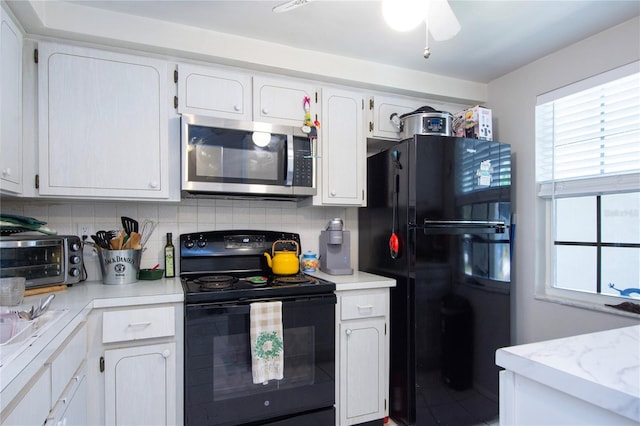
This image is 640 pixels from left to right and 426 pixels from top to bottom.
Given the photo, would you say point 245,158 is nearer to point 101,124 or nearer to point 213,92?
point 213,92

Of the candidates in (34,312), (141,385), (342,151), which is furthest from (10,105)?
(342,151)

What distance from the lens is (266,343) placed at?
1748 mm

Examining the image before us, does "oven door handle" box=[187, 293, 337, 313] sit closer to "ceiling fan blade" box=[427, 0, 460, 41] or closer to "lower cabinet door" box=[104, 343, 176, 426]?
"lower cabinet door" box=[104, 343, 176, 426]

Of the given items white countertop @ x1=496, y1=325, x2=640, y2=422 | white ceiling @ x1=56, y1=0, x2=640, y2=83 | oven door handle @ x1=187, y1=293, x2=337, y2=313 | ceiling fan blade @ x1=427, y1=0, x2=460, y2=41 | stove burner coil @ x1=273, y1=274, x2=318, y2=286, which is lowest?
oven door handle @ x1=187, y1=293, x2=337, y2=313

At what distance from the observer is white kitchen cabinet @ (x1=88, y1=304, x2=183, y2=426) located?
1.55m

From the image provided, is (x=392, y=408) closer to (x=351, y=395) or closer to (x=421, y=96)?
(x=351, y=395)

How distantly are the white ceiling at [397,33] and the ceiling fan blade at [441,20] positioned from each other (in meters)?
0.33

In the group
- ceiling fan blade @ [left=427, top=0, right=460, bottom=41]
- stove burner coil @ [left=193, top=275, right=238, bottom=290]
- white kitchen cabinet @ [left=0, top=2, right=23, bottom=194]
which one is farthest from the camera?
stove burner coil @ [left=193, top=275, right=238, bottom=290]

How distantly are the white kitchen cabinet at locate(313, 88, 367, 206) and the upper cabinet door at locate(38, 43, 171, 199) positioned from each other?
3.01ft

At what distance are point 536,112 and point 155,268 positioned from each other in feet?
8.78

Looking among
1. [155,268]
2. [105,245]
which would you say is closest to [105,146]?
[105,245]

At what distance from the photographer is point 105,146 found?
1828 mm

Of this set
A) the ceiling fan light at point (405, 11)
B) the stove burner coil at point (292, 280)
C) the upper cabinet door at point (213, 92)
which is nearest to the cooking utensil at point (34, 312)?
the stove burner coil at point (292, 280)

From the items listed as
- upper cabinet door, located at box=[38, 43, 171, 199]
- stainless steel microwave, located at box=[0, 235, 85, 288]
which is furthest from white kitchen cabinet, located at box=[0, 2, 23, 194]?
stainless steel microwave, located at box=[0, 235, 85, 288]
